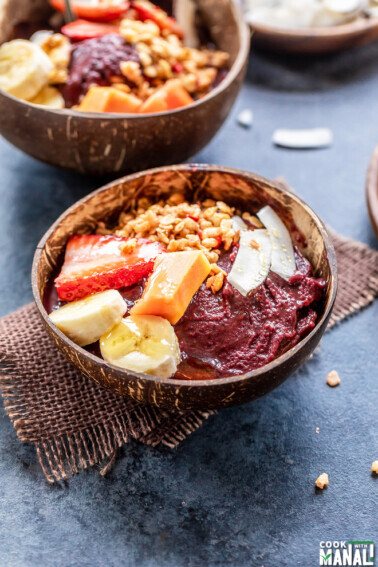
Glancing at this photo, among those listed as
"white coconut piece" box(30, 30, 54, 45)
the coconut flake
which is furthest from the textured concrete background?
the coconut flake

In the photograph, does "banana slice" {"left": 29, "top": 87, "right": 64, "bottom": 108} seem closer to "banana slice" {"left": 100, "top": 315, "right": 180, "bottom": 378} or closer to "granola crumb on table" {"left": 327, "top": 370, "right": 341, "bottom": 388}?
"banana slice" {"left": 100, "top": 315, "right": 180, "bottom": 378}

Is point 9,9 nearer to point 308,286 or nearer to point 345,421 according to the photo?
point 308,286

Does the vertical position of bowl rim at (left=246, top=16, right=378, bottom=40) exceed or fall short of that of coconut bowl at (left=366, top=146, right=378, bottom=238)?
it exceeds it

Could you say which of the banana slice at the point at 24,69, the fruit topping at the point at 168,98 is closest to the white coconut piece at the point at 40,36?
the banana slice at the point at 24,69

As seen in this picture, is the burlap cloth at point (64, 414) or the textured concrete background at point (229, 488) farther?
the burlap cloth at point (64, 414)

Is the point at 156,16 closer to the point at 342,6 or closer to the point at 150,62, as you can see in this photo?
the point at 150,62

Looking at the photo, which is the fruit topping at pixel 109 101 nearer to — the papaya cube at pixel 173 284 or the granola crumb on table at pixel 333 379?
the papaya cube at pixel 173 284
